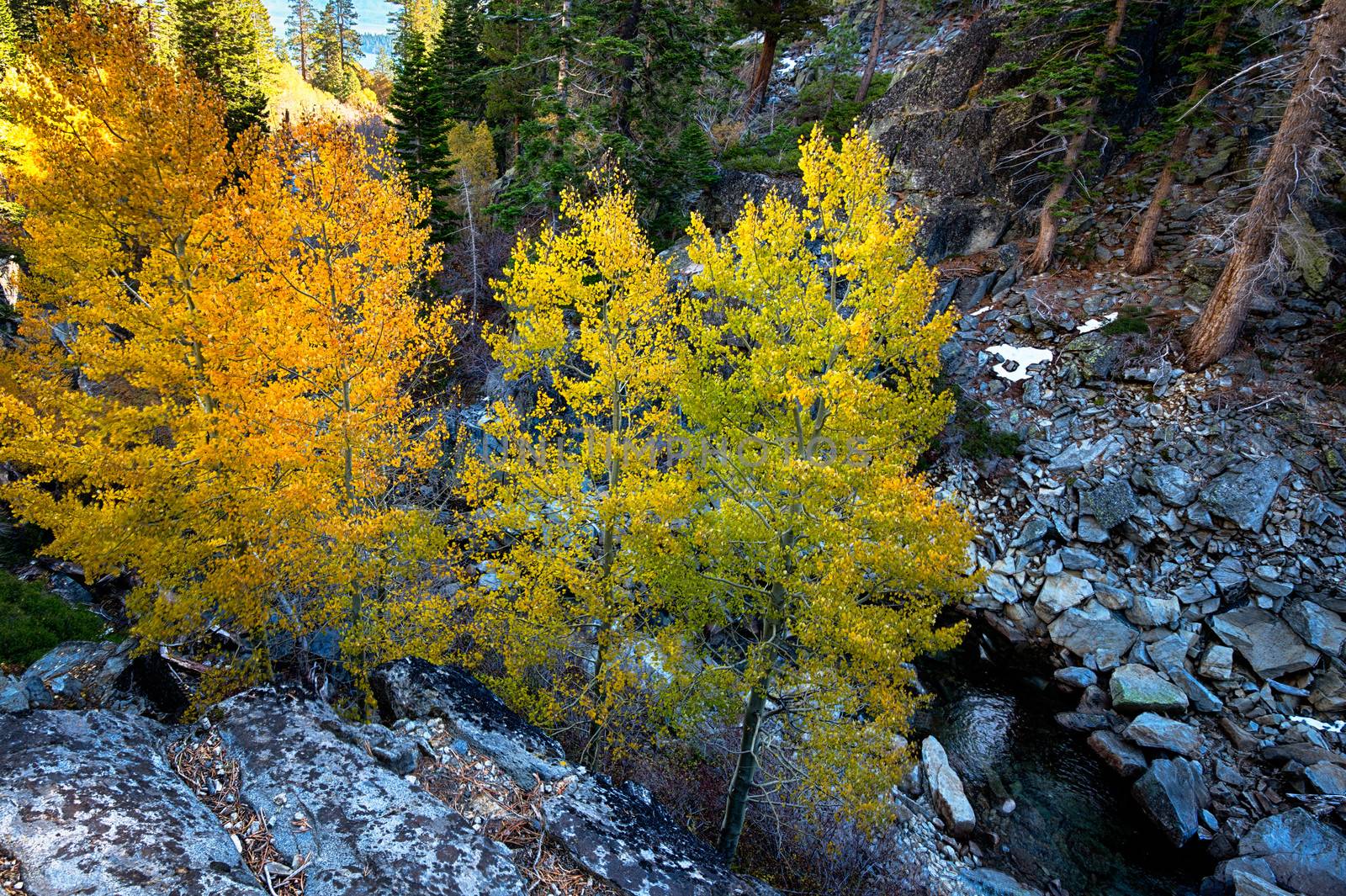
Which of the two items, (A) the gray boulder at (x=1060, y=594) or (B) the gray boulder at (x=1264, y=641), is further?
(A) the gray boulder at (x=1060, y=594)

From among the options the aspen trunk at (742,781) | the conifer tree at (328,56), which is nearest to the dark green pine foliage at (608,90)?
the aspen trunk at (742,781)

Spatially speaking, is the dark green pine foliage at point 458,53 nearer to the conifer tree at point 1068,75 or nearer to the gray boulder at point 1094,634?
the conifer tree at point 1068,75

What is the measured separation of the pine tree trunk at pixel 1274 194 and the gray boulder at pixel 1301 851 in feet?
35.4

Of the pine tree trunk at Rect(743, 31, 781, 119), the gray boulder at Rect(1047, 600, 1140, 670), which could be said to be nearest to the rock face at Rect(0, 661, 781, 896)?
the gray boulder at Rect(1047, 600, 1140, 670)

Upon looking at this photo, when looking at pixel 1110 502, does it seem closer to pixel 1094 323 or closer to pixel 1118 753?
pixel 1094 323

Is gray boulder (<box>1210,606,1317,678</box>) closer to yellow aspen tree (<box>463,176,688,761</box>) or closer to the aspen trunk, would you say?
the aspen trunk

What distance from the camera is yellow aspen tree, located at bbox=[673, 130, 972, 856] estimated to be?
7.23m

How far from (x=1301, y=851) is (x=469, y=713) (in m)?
13.3

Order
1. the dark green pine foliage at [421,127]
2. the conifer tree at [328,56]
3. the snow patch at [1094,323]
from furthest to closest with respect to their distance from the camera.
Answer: the conifer tree at [328,56] < the dark green pine foliage at [421,127] < the snow patch at [1094,323]

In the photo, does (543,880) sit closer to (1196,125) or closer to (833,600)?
(833,600)

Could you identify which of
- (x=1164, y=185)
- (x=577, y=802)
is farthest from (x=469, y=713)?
(x=1164, y=185)

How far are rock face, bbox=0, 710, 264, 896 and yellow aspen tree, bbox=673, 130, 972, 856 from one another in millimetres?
5635

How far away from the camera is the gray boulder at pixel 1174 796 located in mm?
10363

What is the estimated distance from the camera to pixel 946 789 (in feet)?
36.0
